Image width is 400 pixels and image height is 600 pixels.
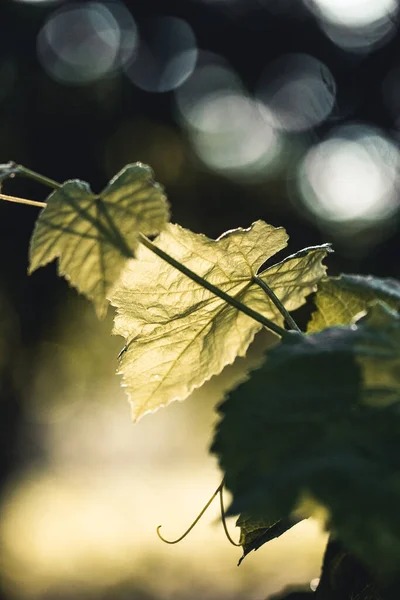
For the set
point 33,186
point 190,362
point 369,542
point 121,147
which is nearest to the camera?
point 369,542

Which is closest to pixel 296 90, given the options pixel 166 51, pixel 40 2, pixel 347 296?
pixel 166 51

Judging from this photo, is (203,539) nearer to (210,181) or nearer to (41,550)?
(41,550)

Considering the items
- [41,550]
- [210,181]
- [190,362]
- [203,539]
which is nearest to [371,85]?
[210,181]

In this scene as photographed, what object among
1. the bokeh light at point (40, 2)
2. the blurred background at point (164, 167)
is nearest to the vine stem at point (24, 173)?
the blurred background at point (164, 167)

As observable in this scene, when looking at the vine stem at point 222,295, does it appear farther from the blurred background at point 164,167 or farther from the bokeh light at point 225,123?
the bokeh light at point 225,123

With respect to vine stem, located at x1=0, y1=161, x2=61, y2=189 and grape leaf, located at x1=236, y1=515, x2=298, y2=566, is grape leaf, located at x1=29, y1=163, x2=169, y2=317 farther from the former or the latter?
grape leaf, located at x1=236, y1=515, x2=298, y2=566

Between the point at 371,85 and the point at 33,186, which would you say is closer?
the point at 33,186

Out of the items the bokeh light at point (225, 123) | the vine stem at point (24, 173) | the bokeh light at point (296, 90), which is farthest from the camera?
the bokeh light at point (296, 90)
